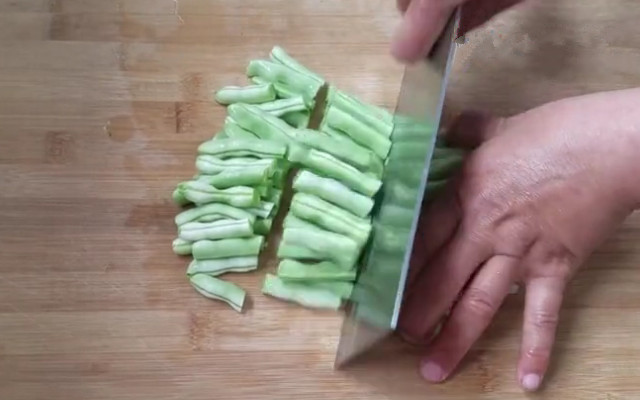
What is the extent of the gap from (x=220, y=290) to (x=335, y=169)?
1.13 ft

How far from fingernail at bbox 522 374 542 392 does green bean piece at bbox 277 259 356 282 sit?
379 millimetres

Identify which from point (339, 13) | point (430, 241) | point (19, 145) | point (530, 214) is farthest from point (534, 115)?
point (19, 145)

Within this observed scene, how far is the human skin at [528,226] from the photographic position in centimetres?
161

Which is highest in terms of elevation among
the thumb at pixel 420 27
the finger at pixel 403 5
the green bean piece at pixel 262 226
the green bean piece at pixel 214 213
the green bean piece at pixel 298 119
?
the thumb at pixel 420 27

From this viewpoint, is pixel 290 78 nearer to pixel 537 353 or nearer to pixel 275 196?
pixel 275 196

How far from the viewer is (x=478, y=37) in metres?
2.00

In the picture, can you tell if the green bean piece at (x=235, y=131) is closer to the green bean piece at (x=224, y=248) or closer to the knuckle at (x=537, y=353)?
the green bean piece at (x=224, y=248)

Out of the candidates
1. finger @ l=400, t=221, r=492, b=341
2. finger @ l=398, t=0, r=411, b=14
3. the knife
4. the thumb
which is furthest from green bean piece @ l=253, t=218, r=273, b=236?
finger @ l=398, t=0, r=411, b=14

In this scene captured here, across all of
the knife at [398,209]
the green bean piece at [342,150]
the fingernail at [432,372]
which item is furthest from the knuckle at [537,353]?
the green bean piece at [342,150]

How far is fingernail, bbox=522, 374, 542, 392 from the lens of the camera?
160 centimetres

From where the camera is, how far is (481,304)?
1.63 m

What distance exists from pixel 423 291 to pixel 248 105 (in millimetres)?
546

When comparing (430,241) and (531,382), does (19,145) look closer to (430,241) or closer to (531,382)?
(430,241)

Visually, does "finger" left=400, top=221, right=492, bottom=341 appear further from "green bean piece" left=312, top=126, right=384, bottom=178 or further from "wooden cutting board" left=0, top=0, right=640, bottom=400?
"green bean piece" left=312, top=126, right=384, bottom=178
